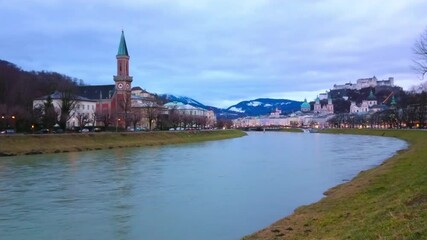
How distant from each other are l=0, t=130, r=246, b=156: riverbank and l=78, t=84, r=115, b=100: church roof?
3760 cm

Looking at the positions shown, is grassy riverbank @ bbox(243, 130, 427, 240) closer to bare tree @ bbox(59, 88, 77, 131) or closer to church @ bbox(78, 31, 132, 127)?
bare tree @ bbox(59, 88, 77, 131)

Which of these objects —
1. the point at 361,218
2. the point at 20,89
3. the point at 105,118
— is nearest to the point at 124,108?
the point at 105,118

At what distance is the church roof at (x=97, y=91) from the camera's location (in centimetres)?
10281

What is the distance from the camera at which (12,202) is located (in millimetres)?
16922

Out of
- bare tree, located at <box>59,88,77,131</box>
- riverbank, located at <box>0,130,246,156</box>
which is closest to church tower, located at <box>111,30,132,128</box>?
bare tree, located at <box>59,88,77,131</box>

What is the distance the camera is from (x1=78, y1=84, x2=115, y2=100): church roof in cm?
10281

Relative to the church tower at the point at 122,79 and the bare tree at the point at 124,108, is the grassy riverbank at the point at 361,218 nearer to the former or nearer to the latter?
the bare tree at the point at 124,108

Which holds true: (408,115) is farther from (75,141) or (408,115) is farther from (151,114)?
(75,141)

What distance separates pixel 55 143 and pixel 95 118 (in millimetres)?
39553

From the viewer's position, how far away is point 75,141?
4925cm

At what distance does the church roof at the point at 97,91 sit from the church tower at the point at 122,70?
2535 mm

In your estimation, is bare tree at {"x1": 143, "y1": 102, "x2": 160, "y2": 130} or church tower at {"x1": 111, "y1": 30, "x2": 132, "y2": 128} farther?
church tower at {"x1": 111, "y1": 30, "x2": 132, "y2": 128}

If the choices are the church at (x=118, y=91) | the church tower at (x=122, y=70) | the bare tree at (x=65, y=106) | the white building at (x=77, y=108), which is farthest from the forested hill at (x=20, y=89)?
the church tower at (x=122, y=70)

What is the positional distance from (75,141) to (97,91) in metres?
57.7
